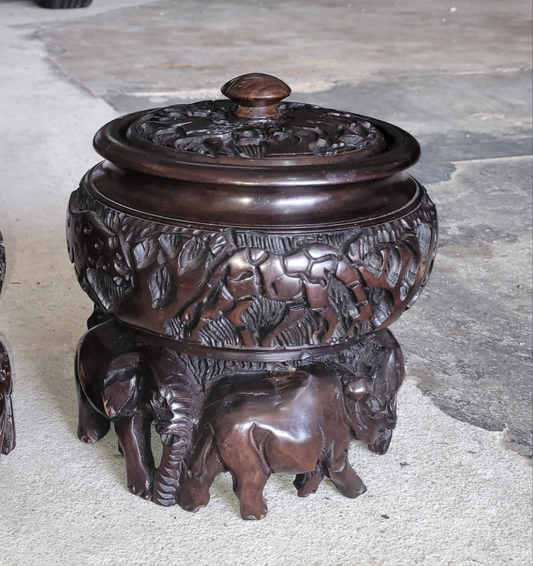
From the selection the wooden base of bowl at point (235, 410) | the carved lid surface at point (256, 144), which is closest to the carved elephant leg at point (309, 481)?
the wooden base of bowl at point (235, 410)

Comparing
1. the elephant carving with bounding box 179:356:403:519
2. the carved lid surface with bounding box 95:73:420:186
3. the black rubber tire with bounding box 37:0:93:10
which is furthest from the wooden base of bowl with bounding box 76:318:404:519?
the black rubber tire with bounding box 37:0:93:10

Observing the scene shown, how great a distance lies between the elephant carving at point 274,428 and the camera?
1370mm

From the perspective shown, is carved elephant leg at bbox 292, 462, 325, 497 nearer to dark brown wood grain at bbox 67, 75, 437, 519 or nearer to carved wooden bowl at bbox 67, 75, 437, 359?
dark brown wood grain at bbox 67, 75, 437, 519

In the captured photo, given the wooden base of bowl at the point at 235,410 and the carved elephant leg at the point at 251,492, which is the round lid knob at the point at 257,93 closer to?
the wooden base of bowl at the point at 235,410

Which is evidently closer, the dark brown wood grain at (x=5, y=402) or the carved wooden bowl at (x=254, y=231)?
the carved wooden bowl at (x=254, y=231)

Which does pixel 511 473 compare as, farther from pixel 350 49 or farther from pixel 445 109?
pixel 350 49

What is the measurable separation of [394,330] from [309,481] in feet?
2.65

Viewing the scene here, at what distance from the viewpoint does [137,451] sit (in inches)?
58.3

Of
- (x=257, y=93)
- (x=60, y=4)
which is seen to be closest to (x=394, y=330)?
(x=257, y=93)

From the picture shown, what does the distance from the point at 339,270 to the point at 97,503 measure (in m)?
0.69

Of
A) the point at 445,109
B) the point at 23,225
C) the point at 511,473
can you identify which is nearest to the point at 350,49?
the point at 445,109

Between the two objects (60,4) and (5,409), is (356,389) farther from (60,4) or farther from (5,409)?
(60,4)

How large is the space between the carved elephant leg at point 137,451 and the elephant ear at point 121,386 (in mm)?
23

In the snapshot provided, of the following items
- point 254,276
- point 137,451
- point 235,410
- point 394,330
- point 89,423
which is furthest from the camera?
point 394,330
